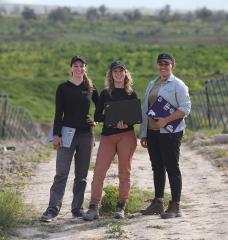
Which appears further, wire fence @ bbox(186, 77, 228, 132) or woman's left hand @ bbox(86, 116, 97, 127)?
wire fence @ bbox(186, 77, 228, 132)

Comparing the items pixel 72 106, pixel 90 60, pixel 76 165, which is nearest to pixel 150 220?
pixel 76 165

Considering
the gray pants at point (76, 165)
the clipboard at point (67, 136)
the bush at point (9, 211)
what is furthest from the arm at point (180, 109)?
the bush at point (9, 211)

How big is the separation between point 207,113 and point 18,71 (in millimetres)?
25877

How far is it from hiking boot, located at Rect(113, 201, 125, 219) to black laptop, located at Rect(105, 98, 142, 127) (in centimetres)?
87

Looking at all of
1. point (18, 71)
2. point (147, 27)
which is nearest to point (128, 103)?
point (18, 71)

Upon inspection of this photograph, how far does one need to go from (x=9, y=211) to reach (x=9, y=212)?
10mm

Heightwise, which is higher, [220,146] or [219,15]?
[219,15]

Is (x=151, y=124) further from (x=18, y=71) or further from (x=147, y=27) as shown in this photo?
(x=147, y=27)

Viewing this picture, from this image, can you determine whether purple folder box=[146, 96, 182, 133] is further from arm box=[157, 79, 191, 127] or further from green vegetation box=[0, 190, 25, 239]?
green vegetation box=[0, 190, 25, 239]

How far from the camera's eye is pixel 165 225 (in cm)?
784

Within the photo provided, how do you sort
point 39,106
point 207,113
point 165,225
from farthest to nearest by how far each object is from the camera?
point 39,106
point 207,113
point 165,225

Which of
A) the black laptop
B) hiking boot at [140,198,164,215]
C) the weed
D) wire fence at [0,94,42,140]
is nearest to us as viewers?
the weed

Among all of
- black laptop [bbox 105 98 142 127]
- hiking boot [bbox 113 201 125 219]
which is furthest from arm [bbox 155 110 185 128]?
hiking boot [bbox 113 201 125 219]

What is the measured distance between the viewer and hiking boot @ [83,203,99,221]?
26.8 feet
